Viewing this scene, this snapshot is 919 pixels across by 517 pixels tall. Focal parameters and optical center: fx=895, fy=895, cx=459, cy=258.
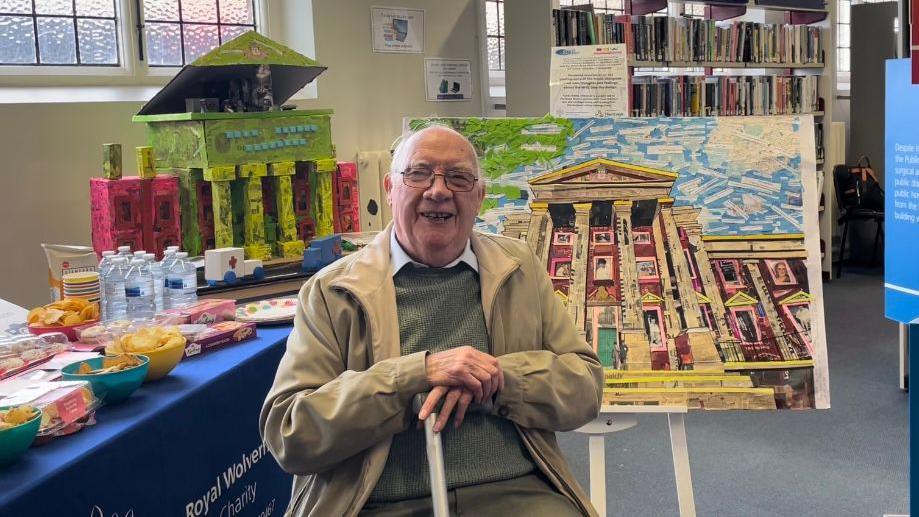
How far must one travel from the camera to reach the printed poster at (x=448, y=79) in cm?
605

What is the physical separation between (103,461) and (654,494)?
7.13 feet

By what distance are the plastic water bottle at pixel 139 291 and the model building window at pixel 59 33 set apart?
2.45 m

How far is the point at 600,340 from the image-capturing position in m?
2.41

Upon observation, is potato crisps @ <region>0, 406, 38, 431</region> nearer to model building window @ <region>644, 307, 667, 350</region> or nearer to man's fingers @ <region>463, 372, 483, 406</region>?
man's fingers @ <region>463, 372, 483, 406</region>

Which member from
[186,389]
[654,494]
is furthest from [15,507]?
[654,494]

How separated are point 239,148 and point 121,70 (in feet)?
6.31

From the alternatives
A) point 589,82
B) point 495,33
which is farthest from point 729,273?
point 495,33

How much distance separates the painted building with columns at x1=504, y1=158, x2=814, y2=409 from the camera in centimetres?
237

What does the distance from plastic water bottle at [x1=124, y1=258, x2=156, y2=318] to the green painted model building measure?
670mm

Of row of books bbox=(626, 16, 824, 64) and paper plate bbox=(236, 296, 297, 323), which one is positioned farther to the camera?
row of books bbox=(626, 16, 824, 64)

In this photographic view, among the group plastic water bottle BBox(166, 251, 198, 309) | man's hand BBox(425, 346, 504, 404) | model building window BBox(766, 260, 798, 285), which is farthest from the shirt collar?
plastic water bottle BBox(166, 251, 198, 309)

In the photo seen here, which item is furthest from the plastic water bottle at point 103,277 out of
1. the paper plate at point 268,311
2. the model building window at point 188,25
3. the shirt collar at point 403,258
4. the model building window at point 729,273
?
Answer: the model building window at point 188,25

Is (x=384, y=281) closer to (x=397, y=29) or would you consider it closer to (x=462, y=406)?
(x=462, y=406)

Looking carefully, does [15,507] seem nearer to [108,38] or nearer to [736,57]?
[108,38]
